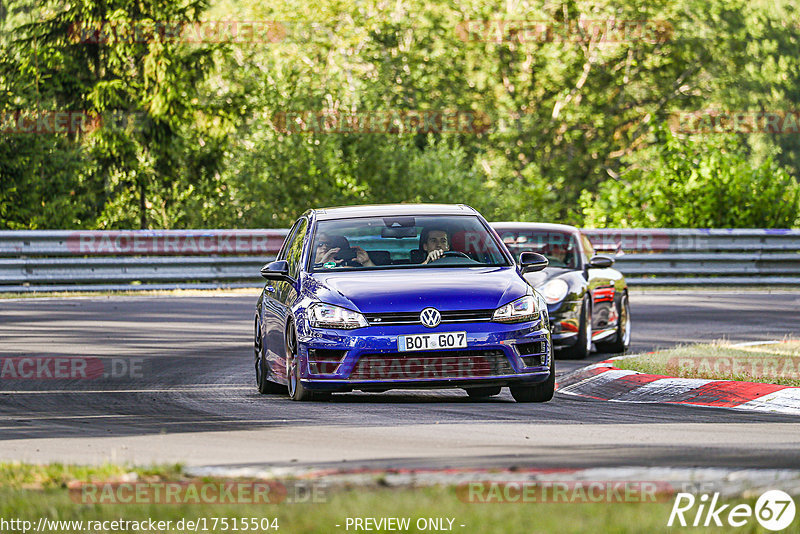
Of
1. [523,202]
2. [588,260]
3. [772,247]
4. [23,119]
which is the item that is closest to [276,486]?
[588,260]

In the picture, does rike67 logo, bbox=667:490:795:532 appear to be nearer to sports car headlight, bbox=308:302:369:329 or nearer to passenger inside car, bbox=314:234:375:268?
sports car headlight, bbox=308:302:369:329

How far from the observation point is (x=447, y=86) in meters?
53.6

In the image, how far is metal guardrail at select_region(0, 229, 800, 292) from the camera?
83.3 ft

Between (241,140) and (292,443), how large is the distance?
30.7 m

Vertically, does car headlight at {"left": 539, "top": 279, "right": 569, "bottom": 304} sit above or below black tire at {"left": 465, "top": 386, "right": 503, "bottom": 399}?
above

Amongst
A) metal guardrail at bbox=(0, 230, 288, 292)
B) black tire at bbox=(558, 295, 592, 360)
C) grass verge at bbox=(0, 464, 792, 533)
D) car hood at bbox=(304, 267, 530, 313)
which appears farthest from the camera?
metal guardrail at bbox=(0, 230, 288, 292)

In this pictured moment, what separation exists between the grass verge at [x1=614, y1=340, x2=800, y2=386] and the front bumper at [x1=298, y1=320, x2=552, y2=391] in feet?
6.95

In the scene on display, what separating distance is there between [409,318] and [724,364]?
386 centimetres

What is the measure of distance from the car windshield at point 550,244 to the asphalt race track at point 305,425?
3.91 feet

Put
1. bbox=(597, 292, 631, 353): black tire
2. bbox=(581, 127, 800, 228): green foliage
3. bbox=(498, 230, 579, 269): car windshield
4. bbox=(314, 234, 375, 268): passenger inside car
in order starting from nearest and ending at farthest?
bbox=(314, 234, 375, 268): passenger inside car
bbox=(498, 230, 579, 269): car windshield
bbox=(597, 292, 631, 353): black tire
bbox=(581, 127, 800, 228): green foliage

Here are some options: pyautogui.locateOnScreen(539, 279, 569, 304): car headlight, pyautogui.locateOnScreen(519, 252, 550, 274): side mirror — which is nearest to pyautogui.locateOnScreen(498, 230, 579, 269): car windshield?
pyautogui.locateOnScreen(539, 279, 569, 304): car headlight

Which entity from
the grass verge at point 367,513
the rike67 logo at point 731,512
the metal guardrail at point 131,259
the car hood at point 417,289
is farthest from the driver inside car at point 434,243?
the metal guardrail at point 131,259

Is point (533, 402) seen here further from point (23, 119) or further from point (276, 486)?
point (23, 119)

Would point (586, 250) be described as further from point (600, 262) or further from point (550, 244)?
point (600, 262)
